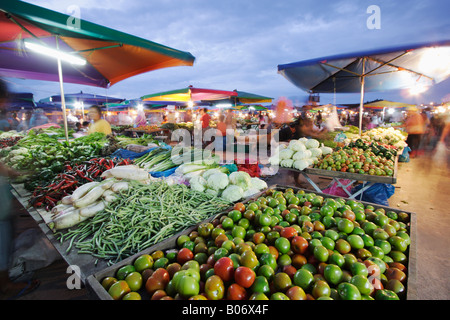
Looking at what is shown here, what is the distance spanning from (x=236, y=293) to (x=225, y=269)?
0.16 m

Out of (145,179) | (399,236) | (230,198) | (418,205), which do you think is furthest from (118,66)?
(418,205)

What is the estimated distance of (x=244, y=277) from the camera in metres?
1.26

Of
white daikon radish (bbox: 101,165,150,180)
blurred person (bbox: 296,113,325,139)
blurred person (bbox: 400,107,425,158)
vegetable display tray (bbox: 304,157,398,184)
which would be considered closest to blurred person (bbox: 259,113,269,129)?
blurred person (bbox: 296,113,325,139)

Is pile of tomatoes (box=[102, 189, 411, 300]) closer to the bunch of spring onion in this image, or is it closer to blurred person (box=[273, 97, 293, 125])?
the bunch of spring onion

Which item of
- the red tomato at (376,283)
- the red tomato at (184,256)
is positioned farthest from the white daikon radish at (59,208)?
the red tomato at (376,283)

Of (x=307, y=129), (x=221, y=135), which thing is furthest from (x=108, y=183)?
(x=221, y=135)

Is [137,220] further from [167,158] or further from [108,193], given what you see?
[167,158]

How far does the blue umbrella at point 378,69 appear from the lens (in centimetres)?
483

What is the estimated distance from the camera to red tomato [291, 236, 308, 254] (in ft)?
5.21

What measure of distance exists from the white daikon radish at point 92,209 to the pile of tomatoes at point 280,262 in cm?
98

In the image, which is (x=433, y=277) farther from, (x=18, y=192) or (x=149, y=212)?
(x=18, y=192)

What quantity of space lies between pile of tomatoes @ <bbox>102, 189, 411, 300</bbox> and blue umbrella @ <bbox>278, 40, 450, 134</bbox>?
4473mm

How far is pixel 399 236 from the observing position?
1773 mm

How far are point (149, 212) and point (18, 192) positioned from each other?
2.39m
